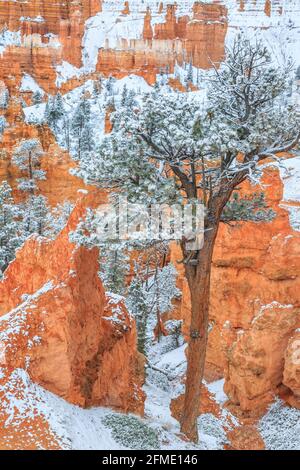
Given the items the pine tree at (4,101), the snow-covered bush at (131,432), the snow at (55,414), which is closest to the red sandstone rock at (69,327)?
the snow at (55,414)

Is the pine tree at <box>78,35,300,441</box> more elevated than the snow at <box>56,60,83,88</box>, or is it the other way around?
the snow at <box>56,60,83,88</box>

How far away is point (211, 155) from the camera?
8492mm

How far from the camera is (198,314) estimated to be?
912 cm

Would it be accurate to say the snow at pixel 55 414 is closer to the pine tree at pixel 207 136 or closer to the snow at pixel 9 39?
the pine tree at pixel 207 136

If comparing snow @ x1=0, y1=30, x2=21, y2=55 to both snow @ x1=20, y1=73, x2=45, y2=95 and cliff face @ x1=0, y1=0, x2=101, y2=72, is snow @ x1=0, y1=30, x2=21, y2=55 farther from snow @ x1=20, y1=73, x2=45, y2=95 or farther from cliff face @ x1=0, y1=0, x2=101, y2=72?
snow @ x1=20, y1=73, x2=45, y2=95

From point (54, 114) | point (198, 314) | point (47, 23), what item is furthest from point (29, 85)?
point (198, 314)

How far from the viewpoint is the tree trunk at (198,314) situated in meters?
8.93

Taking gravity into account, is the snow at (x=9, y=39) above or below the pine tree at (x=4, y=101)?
above

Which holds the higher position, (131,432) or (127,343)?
(127,343)

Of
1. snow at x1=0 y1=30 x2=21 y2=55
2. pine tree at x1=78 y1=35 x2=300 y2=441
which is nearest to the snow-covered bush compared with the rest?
pine tree at x1=78 y1=35 x2=300 y2=441

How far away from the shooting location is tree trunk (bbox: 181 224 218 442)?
8930 millimetres

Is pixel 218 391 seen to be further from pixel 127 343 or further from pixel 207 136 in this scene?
pixel 207 136

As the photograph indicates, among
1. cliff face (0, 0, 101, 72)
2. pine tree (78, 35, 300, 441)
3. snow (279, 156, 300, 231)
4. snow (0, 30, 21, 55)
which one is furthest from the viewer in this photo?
cliff face (0, 0, 101, 72)
